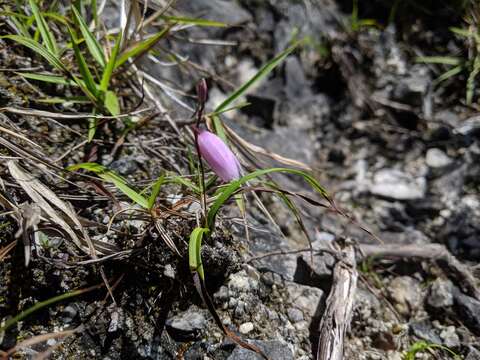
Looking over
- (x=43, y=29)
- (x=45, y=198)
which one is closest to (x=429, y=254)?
(x=45, y=198)

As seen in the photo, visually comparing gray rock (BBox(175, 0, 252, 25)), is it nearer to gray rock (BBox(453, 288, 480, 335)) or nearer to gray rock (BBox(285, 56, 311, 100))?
gray rock (BBox(285, 56, 311, 100))

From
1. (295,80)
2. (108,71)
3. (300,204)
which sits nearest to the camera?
(108,71)

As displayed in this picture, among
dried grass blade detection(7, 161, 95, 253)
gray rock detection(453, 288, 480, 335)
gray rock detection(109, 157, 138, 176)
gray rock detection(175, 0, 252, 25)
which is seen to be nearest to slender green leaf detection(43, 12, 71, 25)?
gray rock detection(109, 157, 138, 176)

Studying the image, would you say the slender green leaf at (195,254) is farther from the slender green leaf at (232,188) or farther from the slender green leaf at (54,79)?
the slender green leaf at (54,79)

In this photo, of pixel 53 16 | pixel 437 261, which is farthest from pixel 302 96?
pixel 53 16

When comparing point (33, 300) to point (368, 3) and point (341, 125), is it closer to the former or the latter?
point (341, 125)

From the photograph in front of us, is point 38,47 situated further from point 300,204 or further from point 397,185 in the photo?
point 397,185
